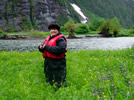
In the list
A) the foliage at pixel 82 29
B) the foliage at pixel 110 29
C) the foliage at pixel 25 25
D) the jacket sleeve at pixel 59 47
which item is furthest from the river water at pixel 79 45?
the foliage at pixel 25 25

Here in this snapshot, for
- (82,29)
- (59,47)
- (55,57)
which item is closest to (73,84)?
(55,57)

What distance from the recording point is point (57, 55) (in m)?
5.95

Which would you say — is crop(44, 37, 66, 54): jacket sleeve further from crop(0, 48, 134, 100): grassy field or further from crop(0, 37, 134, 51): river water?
crop(0, 37, 134, 51): river water

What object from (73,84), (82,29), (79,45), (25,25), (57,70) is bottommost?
(79,45)

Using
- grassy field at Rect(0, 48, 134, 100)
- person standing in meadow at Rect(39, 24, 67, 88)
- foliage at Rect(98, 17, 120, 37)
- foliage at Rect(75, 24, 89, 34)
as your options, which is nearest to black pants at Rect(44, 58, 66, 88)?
person standing in meadow at Rect(39, 24, 67, 88)

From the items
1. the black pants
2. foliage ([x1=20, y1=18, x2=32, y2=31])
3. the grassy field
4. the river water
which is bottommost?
the river water

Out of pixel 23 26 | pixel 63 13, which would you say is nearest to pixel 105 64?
pixel 23 26

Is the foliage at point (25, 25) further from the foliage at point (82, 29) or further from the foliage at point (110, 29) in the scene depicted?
the foliage at point (110, 29)

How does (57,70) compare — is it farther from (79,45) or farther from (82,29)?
(82,29)

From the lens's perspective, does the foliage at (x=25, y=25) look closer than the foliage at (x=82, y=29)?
No

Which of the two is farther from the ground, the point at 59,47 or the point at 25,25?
the point at 25,25

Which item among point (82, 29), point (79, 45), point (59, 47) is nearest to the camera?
point (59, 47)

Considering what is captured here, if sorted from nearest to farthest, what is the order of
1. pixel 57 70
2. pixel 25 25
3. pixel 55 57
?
1. pixel 55 57
2. pixel 57 70
3. pixel 25 25

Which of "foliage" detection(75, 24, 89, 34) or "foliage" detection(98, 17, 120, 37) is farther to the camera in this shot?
"foliage" detection(75, 24, 89, 34)
